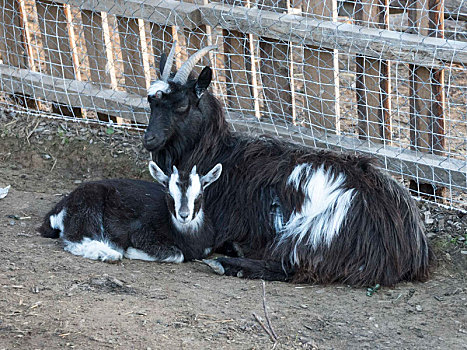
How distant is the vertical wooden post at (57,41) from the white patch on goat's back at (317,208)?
3368 millimetres

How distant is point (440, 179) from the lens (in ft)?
22.3

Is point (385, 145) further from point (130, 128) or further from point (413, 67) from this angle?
point (130, 128)

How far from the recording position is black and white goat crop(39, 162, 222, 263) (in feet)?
19.6

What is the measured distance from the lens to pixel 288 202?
6098 mm

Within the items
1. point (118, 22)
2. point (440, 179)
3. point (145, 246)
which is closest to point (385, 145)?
point (440, 179)

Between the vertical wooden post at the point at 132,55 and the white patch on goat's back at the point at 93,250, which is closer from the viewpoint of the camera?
the white patch on goat's back at the point at 93,250

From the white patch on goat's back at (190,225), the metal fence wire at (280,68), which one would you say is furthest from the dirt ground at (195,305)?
the metal fence wire at (280,68)

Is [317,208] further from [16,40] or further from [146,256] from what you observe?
[16,40]

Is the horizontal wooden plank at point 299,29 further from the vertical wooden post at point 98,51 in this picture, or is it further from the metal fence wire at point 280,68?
the vertical wooden post at point 98,51

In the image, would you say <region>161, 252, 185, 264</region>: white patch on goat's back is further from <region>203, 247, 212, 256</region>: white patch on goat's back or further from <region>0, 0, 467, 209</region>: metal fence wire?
<region>0, 0, 467, 209</region>: metal fence wire

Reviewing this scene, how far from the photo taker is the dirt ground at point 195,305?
461cm

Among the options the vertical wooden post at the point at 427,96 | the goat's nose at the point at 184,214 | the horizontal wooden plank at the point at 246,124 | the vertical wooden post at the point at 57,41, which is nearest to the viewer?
the goat's nose at the point at 184,214

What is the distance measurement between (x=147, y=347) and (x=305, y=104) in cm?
378

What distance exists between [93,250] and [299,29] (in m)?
2.77
